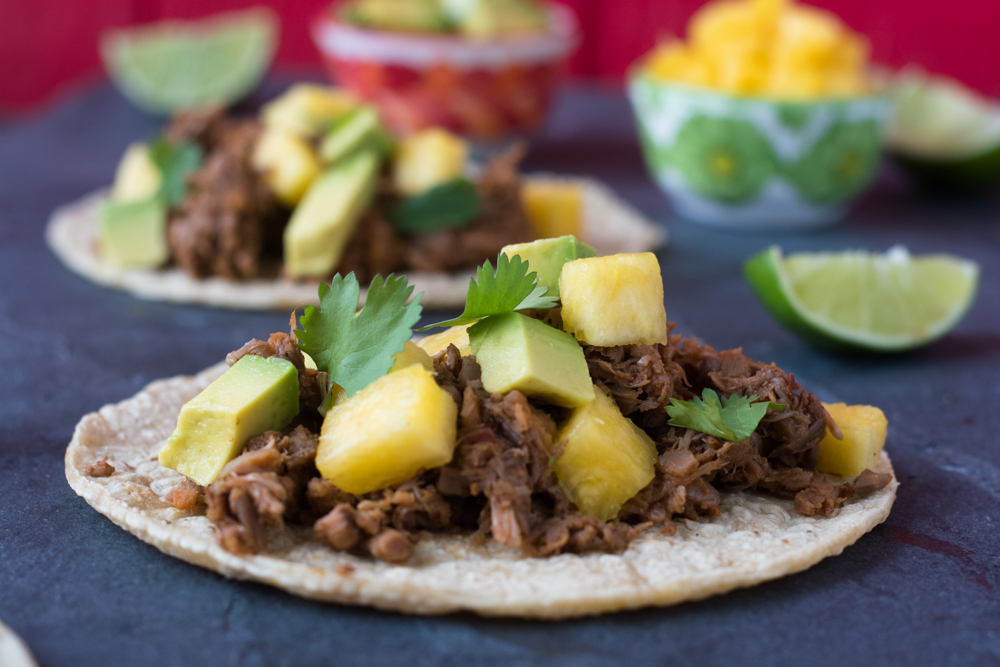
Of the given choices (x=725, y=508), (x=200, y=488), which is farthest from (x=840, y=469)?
(x=200, y=488)

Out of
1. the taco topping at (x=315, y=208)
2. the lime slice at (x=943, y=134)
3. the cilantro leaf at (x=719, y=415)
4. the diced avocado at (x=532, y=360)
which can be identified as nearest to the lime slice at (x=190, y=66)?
the taco topping at (x=315, y=208)

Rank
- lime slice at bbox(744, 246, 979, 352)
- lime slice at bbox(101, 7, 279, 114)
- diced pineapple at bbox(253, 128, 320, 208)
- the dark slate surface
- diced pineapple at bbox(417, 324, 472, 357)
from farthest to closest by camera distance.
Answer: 1. lime slice at bbox(101, 7, 279, 114)
2. diced pineapple at bbox(253, 128, 320, 208)
3. lime slice at bbox(744, 246, 979, 352)
4. diced pineapple at bbox(417, 324, 472, 357)
5. the dark slate surface

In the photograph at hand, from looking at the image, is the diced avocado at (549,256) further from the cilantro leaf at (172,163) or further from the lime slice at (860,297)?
the cilantro leaf at (172,163)

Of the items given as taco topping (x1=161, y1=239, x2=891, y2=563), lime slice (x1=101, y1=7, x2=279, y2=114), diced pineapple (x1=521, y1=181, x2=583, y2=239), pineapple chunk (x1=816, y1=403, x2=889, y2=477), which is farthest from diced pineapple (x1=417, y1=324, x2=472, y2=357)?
lime slice (x1=101, y1=7, x2=279, y2=114)

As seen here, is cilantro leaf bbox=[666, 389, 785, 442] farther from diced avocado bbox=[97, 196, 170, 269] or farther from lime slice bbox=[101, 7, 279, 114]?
lime slice bbox=[101, 7, 279, 114]

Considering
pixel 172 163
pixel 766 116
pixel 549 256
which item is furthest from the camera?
pixel 766 116

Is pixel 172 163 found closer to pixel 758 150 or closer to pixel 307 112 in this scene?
pixel 307 112

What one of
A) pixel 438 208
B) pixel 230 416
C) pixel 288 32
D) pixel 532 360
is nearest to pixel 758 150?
pixel 438 208

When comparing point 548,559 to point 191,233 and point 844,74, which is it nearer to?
point 191,233
